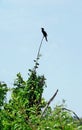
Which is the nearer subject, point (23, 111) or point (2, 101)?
point (23, 111)

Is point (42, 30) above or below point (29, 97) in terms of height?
above

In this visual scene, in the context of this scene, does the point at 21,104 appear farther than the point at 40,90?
No

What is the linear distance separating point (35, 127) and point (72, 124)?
505 millimetres

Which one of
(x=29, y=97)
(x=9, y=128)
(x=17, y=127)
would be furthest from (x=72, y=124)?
(x=29, y=97)

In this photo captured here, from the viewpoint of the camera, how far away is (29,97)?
37.9ft

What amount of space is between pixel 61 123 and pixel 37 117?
2.33 feet

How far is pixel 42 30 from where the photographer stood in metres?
13.0

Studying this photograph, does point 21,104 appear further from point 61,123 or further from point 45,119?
point 61,123

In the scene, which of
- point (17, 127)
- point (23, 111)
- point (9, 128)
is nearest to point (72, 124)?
point (23, 111)

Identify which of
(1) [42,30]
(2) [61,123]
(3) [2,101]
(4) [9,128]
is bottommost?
(2) [61,123]

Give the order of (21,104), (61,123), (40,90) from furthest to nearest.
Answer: (40,90) → (21,104) → (61,123)

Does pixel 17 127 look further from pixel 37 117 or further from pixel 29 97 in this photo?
pixel 29 97

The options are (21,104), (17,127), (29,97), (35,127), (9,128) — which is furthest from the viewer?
(29,97)

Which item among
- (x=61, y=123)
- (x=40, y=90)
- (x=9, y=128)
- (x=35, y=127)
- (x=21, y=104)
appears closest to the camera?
(x=61, y=123)
